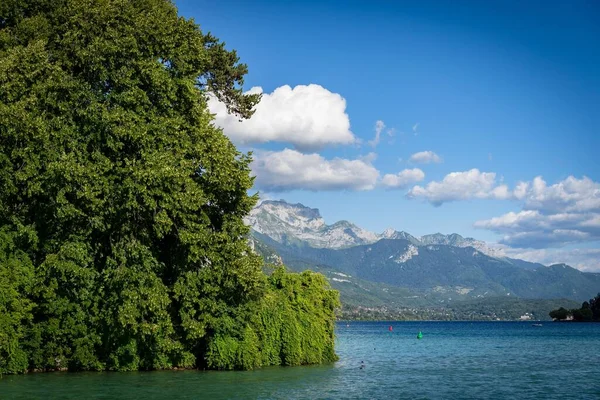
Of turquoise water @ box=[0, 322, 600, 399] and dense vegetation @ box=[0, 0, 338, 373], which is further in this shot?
dense vegetation @ box=[0, 0, 338, 373]

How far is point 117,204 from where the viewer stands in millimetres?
37219

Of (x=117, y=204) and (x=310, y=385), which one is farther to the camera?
(x=117, y=204)

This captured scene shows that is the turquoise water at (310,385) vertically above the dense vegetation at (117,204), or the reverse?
the dense vegetation at (117,204)

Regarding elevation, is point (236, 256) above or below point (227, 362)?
above

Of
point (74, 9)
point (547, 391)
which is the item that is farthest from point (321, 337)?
point (74, 9)

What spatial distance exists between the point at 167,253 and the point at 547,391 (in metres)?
22.9

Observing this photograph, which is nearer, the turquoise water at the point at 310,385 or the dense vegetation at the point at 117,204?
the turquoise water at the point at 310,385

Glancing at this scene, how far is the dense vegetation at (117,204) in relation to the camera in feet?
121

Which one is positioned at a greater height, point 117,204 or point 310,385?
point 117,204

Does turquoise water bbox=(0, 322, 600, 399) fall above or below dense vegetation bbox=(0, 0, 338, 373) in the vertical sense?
below

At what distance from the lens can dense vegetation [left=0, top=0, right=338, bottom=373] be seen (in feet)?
121

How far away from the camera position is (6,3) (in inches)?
1665

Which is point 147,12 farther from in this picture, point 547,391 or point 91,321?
point 547,391

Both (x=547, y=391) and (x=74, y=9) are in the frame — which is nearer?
(x=547, y=391)
